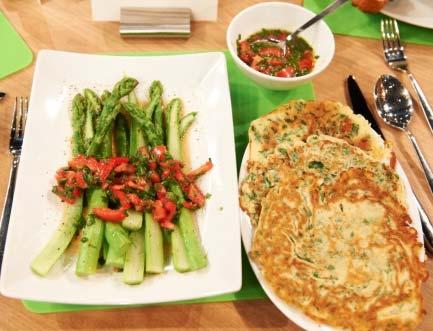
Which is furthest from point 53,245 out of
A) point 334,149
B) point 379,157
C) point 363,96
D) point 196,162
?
point 363,96

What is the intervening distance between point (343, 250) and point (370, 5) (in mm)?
1932

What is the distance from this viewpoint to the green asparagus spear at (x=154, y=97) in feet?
8.05

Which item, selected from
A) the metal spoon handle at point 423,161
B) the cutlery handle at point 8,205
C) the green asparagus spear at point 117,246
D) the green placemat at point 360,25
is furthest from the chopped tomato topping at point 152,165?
the green placemat at point 360,25

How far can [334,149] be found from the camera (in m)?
2.16

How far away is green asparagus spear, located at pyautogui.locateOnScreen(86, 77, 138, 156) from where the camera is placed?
2.30 metres

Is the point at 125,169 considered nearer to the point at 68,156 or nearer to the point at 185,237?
the point at 68,156

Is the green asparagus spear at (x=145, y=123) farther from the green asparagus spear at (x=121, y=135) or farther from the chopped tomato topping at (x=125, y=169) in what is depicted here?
the chopped tomato topping at (x=125, y=169)

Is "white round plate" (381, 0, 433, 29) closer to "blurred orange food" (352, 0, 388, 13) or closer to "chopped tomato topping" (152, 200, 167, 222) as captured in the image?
"blurred orange food" (352, 0, 388, 13)

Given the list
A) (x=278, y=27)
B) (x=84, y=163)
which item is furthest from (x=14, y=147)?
(x=278, y=27)

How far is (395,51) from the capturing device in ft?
9.96

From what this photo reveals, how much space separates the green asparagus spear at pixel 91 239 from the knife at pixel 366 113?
1674mm

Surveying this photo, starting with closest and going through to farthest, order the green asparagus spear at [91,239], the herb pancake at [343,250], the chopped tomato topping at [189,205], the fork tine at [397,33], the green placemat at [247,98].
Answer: the herb pancake at [343,250] < the green asparagus spear at [91,239] < the chopped tomato topping at [189,205] < the green placemat at [247,98] < the fork tine at [397,33]

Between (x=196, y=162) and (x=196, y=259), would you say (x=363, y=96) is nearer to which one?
(x=196, y=162)

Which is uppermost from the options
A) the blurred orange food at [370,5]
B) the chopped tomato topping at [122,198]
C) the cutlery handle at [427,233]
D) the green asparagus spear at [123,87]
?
the blurred orange food at [370,5]
